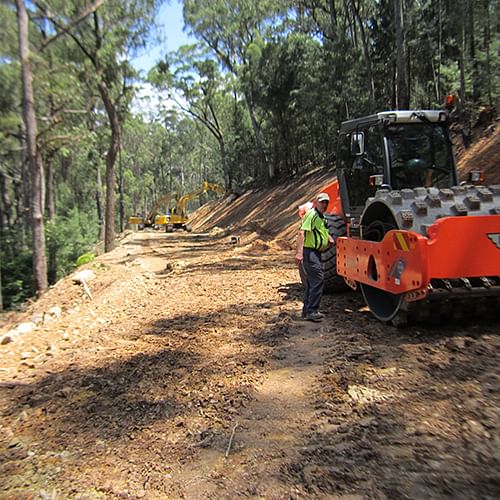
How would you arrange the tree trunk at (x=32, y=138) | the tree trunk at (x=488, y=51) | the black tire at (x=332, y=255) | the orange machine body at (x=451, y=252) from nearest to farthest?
the orange machine body at (x=451, y=252) → the black tire at (x=332, y=255) → the tree trunk at (x=32, y=138) → the tree trunk at (x=488, y=51)

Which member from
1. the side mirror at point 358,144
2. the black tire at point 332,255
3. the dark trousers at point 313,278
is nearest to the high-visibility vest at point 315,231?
the dark trousers at point 313,278

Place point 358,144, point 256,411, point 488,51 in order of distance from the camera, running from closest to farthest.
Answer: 1. point 256,411
2. point 358,144
3. point 488,51

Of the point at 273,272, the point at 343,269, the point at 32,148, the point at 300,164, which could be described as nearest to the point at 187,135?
the point at 300,164

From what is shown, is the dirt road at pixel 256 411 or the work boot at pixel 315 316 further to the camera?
the work boot at pixel 315 316

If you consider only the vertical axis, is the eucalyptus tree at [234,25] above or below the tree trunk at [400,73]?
above

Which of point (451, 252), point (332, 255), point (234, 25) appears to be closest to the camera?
point (451, 252)

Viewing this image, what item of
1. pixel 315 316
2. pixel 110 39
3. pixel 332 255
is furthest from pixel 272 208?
pixel 315 316

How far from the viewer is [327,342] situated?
578 cm

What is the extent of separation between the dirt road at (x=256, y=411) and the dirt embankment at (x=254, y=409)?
0.01 m

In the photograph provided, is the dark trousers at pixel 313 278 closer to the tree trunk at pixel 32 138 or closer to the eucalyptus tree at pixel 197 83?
the tree trunk at pixel 32 138

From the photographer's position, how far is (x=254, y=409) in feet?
13.9

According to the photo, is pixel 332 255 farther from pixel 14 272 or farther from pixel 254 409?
pixel 14 272

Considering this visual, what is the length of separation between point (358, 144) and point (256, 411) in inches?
153

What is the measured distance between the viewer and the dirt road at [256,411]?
10.1 ft
